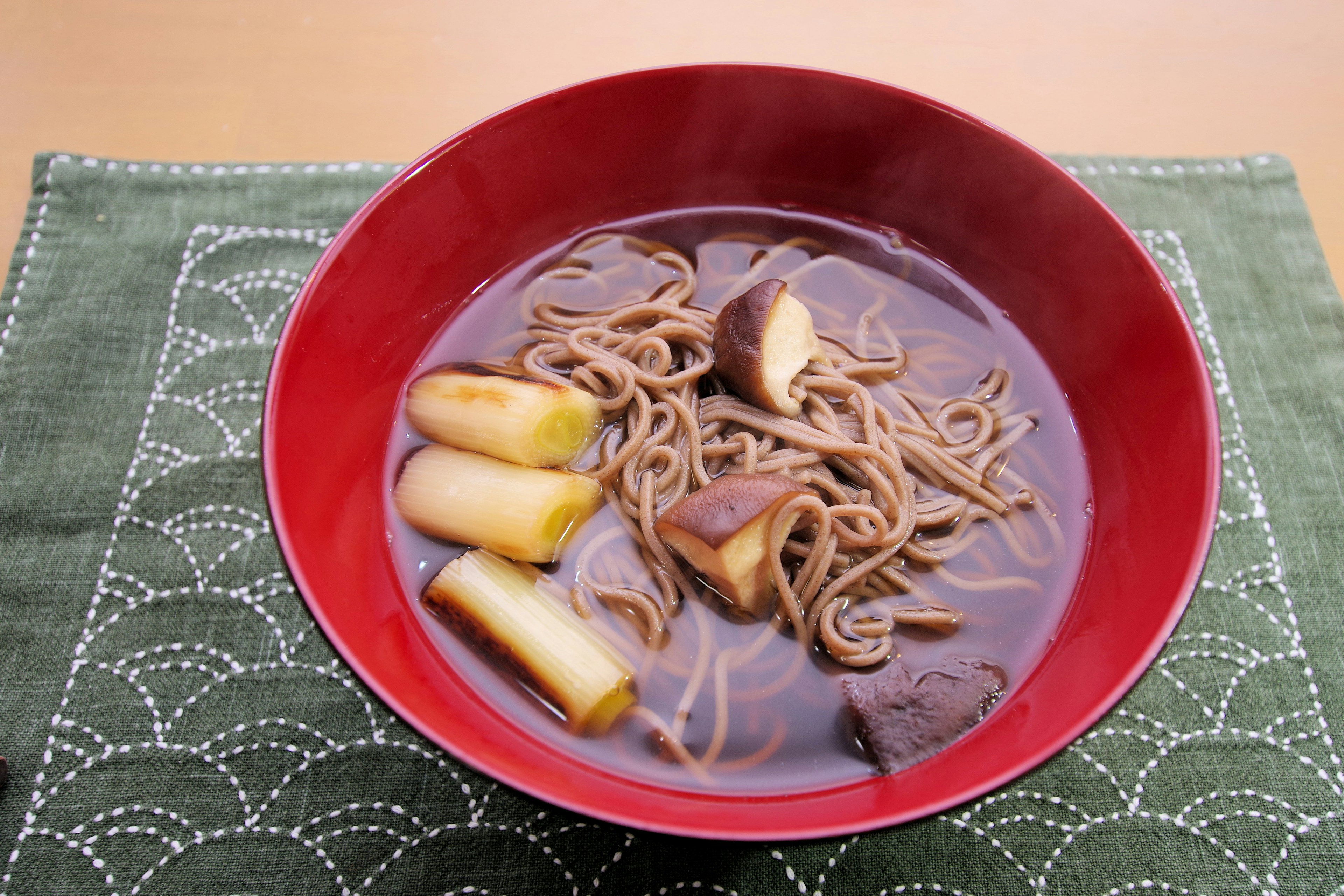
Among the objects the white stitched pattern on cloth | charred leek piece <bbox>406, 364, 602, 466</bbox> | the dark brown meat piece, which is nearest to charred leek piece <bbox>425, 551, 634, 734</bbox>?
charred leek piece <bbox>406, 364, 602, 466</bbox>

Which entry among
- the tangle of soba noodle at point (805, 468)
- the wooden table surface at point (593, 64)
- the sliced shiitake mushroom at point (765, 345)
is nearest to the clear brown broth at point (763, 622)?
the tangle of soba noodle at point (805, 468)

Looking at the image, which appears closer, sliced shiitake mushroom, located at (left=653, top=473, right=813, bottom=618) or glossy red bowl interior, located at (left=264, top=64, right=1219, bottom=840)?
glossy red bowl interior, located at (left=264, top=64, right=1219, bottom=840)

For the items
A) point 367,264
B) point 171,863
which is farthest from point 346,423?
point 171,863

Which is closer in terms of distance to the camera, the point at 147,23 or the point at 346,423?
the point at 346,423

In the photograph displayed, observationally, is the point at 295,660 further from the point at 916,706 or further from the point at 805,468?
the point at 916,706

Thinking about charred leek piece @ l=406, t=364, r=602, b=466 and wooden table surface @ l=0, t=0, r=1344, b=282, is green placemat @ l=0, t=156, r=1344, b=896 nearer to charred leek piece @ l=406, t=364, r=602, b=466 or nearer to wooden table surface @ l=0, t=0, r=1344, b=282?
wooden table surface @ l=0, t=0, r=1344, b=282

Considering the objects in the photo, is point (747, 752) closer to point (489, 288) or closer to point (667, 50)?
point (489, 288)
